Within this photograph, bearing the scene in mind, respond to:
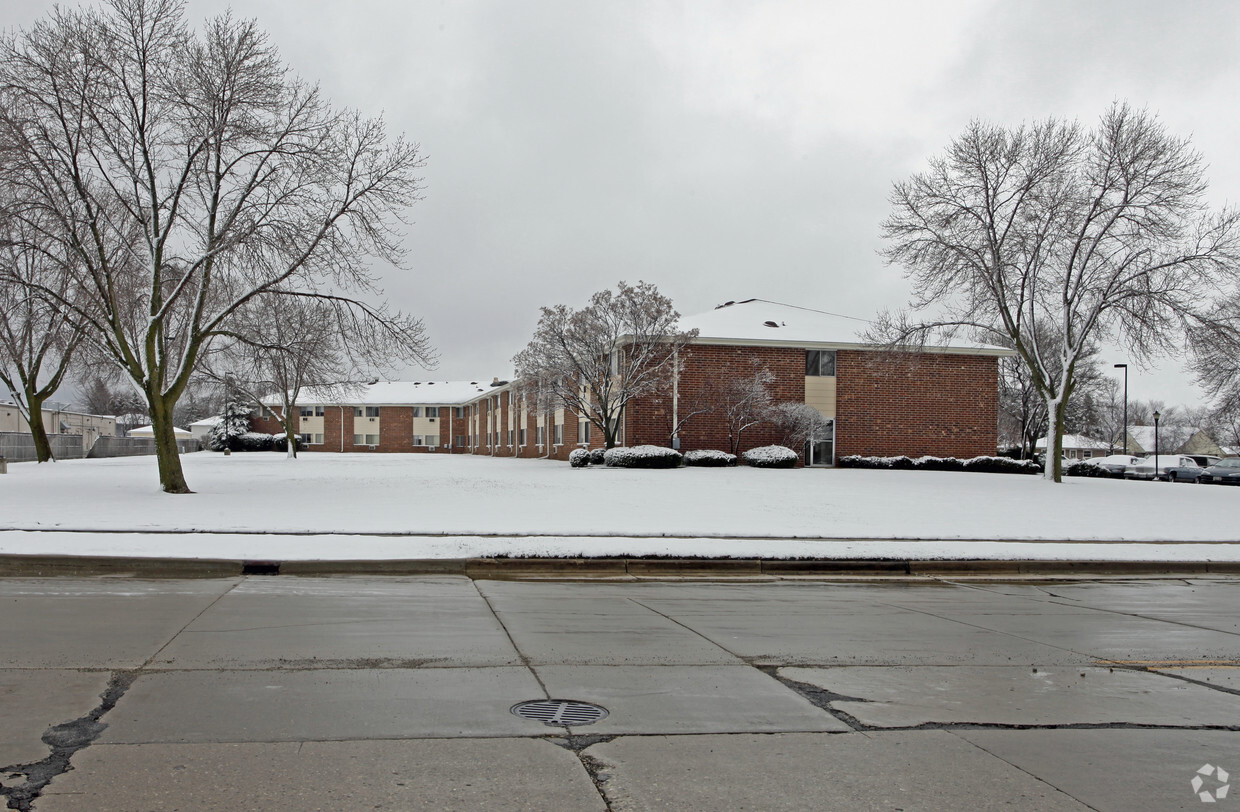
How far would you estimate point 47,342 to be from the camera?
2848 centimetres

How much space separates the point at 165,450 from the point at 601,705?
62.1 feet

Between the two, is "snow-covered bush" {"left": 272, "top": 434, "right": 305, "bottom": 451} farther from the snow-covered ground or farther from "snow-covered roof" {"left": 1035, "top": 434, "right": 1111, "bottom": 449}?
"snow-covered roof" {"left": 1035, "top": 434, "right": 1111, "bottom": 449}

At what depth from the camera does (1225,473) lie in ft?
147

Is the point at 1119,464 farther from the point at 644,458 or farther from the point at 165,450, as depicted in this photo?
the point at 165,450

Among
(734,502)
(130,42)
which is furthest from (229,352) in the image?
(734,502)

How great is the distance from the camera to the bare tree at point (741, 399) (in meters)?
35.0

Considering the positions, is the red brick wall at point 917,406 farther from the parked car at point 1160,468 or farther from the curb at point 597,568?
the curb at point 597,568

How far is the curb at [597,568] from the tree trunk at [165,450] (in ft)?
32.8

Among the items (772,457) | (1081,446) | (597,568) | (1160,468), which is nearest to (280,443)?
(772,457)

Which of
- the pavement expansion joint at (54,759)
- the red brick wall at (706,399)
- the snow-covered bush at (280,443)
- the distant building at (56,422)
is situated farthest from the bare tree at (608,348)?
the snow-covered bush at (280,443)

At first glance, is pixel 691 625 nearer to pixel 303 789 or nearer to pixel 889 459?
pixel 303 789

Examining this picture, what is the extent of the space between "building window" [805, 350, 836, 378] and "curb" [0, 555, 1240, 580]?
2390 cm

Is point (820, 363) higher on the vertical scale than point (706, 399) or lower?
higher

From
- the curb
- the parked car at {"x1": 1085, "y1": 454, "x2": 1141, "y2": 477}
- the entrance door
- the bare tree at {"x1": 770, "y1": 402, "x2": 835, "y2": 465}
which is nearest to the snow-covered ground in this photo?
the curb
